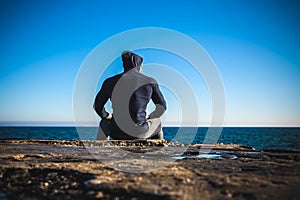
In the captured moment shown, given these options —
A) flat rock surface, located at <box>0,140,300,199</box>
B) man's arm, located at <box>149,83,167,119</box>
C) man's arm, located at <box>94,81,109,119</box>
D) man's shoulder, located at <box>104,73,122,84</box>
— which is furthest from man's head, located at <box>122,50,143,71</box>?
flat rock surface, located at <box>0,140,300,199</box>

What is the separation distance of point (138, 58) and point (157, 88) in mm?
969

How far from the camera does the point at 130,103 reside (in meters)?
5.82

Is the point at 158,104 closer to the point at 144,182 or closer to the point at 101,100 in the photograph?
the point at 101,100

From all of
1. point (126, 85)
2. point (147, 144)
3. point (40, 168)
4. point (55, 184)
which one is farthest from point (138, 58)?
point (55, 184)

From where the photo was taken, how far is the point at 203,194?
1696 mm

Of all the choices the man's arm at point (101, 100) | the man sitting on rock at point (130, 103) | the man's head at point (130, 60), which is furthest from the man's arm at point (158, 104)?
the man's arm at point (101, 100)

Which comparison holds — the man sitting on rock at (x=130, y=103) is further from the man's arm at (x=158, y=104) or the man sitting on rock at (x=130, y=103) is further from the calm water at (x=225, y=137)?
the calm water at (x=225, y=137)

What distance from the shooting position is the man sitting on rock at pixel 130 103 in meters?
5.81

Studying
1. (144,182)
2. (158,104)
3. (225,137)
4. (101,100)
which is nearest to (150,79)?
(158,104)

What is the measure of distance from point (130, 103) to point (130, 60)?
1.18m

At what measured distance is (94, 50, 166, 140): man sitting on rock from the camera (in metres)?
5.81

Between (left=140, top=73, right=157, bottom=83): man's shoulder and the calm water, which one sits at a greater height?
(left=140, top=73, right=157, bottom=83): man's shoulder

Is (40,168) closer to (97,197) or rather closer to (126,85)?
(97,197)

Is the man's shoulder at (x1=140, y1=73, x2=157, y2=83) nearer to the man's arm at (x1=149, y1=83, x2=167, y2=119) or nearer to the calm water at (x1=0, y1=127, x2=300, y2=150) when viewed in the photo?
the man's arm at (x1=149, y1=83, x2=167, y2=119)
